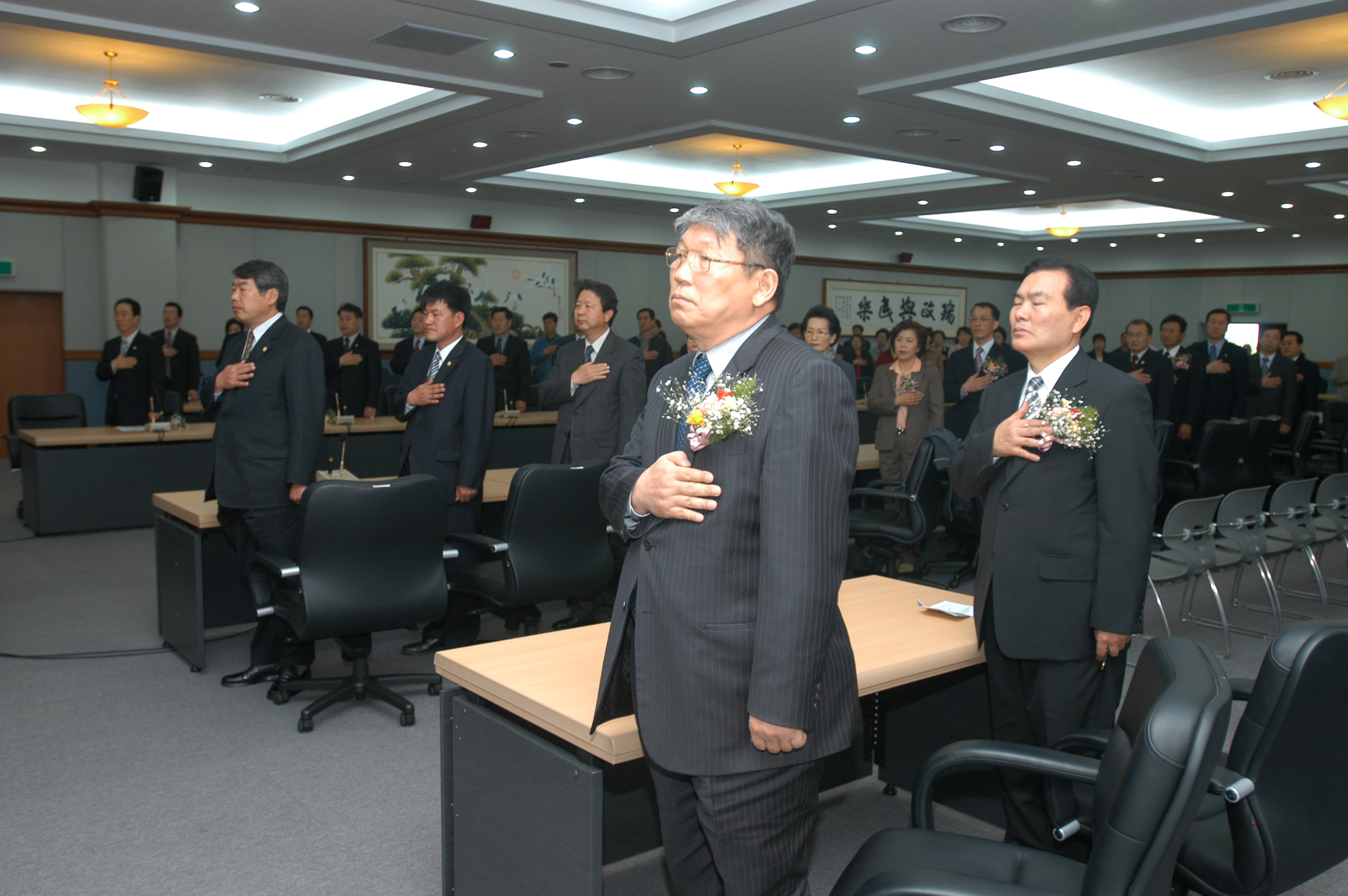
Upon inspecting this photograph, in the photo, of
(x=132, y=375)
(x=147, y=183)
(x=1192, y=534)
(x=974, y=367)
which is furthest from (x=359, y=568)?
(x=147, y=183)

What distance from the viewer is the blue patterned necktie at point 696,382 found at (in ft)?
5.68

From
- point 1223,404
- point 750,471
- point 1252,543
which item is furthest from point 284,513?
point 1223,404

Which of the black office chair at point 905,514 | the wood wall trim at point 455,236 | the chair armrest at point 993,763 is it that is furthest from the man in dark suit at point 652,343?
the chair armrest at point 993,763

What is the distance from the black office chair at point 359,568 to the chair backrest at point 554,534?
0.35 m

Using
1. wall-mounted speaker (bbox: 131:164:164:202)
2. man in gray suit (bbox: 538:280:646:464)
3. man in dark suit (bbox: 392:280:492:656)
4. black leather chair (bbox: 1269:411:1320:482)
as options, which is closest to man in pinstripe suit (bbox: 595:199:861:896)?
man in dark suit (bbox: 392:280:492:656)

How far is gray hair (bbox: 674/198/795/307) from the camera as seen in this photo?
65.3 inches

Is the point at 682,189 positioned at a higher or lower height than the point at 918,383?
higher

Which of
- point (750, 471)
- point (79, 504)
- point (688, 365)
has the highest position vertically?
point (688, 365)

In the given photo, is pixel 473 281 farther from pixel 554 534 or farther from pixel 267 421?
pixel 554 534

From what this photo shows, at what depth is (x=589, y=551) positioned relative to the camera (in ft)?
13.8

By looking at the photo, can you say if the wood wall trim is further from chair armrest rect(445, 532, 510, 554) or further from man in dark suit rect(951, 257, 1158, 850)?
man in dark suit rect(951, 257, 1158, 850)

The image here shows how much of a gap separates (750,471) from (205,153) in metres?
9.86

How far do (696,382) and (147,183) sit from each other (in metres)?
10.6

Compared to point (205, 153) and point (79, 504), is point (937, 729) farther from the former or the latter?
point (205, 153)
